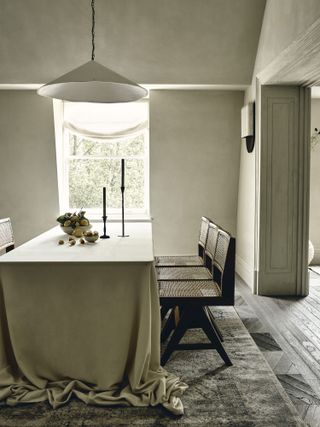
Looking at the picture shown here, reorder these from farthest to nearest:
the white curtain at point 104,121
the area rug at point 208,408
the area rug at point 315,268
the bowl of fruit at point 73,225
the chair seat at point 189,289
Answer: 1. the area rug at point 315,268
2. the white curtain at point 104,121
3. the bowl of fruit at point 73,225
4. the chair seat at point 189,289
5. the area rug at point 208,408

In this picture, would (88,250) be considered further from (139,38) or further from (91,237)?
(139,38)

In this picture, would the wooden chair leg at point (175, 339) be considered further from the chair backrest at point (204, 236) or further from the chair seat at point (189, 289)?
the chair backrest at point (204, 236)

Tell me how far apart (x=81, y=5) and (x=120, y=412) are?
12.2ft

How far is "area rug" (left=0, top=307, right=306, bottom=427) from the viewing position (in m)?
2.25

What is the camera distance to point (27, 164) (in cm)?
527

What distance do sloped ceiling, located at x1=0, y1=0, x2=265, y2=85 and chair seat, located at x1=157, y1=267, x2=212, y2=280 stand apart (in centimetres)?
231

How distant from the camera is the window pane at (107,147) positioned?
561cm

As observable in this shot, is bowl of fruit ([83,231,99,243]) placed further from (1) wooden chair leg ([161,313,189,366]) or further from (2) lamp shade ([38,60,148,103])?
(2) lamp shade ([38,60,148,103])

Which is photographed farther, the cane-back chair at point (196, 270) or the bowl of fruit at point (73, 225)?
the bowl of fruit at point (73, 225)

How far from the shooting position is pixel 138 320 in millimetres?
2496

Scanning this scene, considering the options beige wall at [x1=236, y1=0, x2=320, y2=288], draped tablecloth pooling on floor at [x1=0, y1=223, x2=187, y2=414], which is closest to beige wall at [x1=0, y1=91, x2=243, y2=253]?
beige wall at [x1=236, y1=0, x2=320, y2=288]

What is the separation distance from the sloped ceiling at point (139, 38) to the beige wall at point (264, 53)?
23 cm

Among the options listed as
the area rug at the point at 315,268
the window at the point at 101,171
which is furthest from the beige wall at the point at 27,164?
the area rug at the point at 315,268

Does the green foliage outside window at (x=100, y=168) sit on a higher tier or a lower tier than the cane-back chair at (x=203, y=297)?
higher
